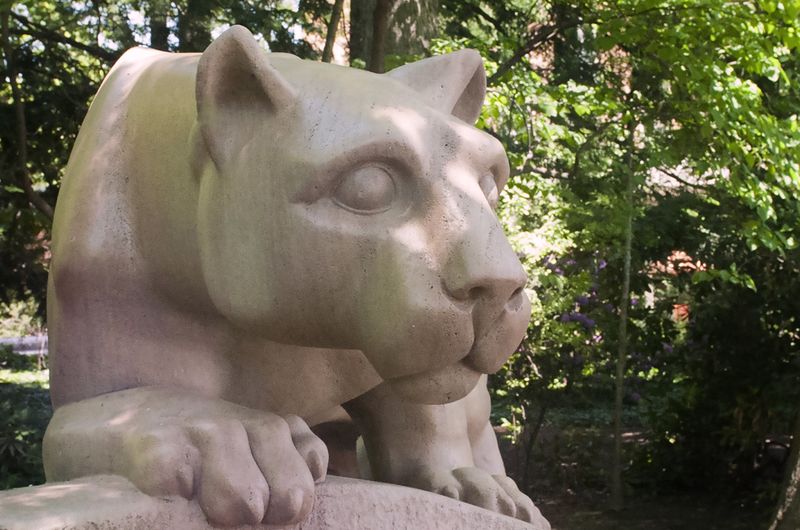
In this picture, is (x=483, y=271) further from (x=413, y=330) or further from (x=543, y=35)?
(x=543, y=35)

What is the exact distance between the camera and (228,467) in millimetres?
1557

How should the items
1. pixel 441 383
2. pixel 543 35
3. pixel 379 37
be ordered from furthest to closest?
pixel 543 35
pixel 379 37
pixel 441 383

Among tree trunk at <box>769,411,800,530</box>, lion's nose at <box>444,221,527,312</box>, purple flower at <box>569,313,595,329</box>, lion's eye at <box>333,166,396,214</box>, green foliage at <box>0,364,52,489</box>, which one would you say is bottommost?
tree trunk at <box>769,411,800,530</box>

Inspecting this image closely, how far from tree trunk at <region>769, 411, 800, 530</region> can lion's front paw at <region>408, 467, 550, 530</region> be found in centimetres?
442

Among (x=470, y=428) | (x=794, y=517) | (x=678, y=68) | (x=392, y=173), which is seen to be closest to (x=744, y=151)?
(x=678, y=68)

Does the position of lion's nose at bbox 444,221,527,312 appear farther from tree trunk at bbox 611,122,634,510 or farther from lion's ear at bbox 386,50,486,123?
tree trunk at bbox 611,122,634,510

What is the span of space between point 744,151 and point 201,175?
4288mm

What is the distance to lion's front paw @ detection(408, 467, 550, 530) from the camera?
203 cm

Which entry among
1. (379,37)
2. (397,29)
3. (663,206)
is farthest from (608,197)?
(379,37)

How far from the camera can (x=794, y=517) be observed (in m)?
5.90

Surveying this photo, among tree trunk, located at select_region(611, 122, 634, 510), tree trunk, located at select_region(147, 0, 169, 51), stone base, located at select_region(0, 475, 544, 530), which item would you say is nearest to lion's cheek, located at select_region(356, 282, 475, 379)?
stone base, located at select_region(0, 475, 544, 530)

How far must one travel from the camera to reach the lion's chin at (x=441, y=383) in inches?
62.4

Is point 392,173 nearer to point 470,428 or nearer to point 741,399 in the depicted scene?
point 470,428

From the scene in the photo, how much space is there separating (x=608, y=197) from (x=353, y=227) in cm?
557
